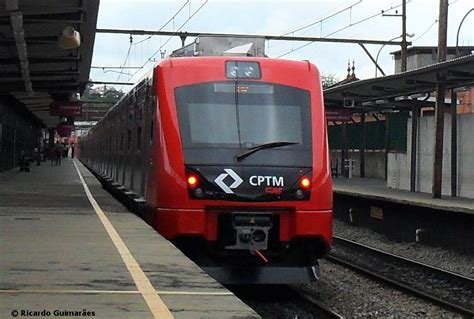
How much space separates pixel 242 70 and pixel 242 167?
4.64 ft

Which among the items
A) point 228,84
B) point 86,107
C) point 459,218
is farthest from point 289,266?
point 86,107

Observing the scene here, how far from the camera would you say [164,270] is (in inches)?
309

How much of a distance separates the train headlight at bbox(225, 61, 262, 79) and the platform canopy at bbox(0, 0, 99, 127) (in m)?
5.49

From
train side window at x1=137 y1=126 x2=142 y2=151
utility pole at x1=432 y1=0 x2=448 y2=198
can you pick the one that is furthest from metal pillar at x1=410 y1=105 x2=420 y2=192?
train side window at x1=137 y1=126 x2=142 y2=151

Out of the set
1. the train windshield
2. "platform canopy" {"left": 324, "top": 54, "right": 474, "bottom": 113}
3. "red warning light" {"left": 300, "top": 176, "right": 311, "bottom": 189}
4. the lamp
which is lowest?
"red warning light" {"left": 300, "top": 176, "right": 311, "bottom": 189}

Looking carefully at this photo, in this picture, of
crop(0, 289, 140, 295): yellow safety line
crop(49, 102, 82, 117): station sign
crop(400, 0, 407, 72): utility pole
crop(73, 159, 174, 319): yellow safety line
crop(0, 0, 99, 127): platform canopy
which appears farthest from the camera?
crop(49, 102, 82, 117): station sign

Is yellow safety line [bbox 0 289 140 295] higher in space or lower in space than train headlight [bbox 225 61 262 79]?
lower

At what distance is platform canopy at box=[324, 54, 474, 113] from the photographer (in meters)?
17.6

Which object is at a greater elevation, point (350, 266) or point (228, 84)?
point (228, 84)

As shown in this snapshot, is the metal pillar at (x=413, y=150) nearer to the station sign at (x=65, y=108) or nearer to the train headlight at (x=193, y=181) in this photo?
the train headlight at (x=193, y=181)

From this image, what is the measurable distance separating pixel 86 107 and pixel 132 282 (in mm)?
62808

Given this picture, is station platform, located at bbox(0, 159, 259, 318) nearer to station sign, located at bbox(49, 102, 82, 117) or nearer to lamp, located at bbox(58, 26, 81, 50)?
lamp, located at bbox(58, 26, 81, 50)

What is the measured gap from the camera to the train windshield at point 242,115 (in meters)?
10.2

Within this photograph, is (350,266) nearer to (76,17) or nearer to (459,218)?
(459,218)
